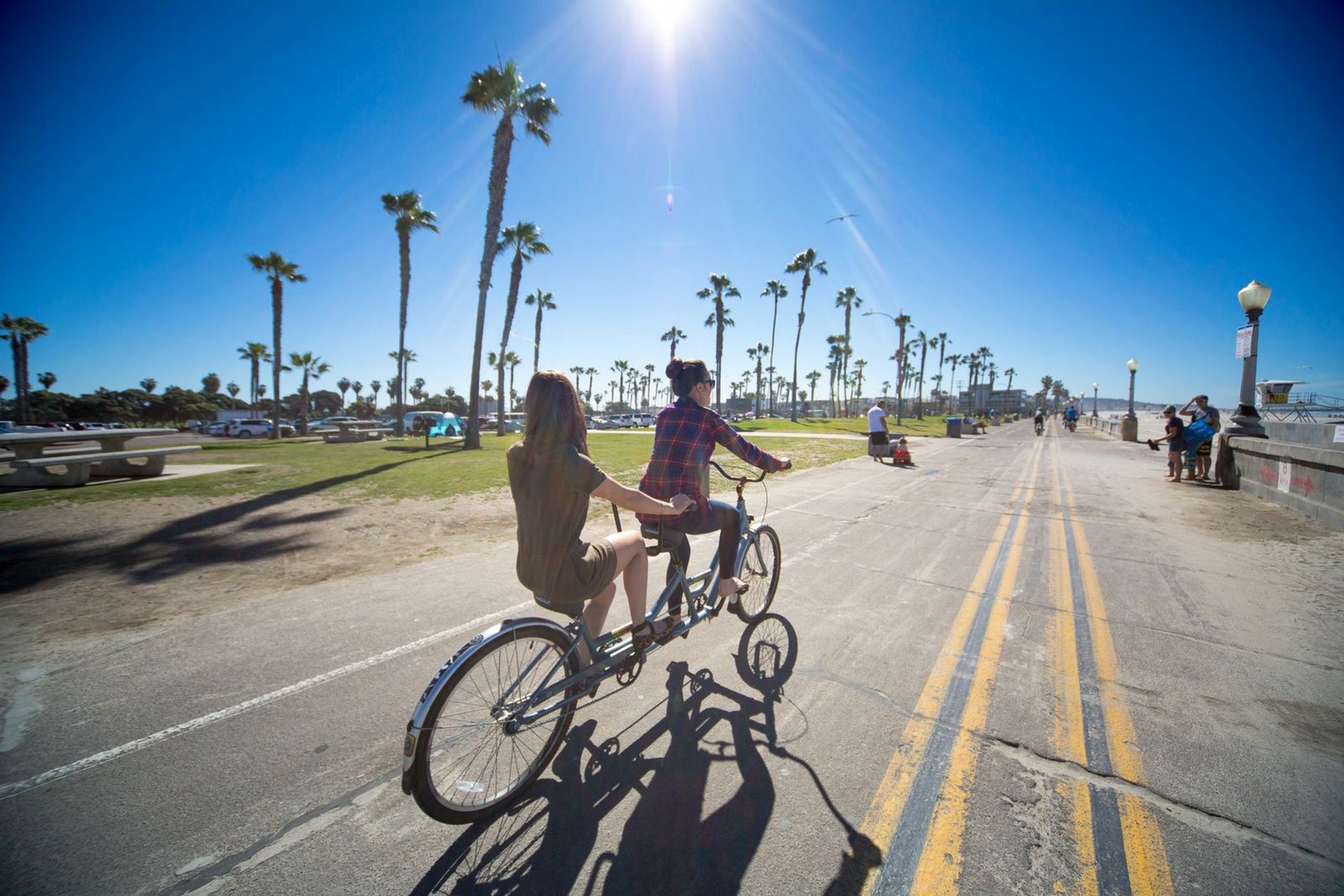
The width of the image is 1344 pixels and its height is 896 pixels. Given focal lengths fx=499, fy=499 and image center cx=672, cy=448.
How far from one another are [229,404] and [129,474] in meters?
88.9

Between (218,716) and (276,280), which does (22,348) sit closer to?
(276,280)

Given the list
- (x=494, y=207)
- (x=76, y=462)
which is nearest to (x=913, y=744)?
A: (x=76, y=462)

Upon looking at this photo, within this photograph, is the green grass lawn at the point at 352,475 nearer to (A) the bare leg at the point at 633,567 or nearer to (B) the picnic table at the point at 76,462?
(B) the picnic table at the point at 76,462

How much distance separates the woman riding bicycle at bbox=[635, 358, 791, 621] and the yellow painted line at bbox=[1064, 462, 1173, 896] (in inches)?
92.8

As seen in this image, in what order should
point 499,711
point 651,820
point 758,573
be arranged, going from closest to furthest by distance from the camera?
point 651,820
point 499,711
point 758,573

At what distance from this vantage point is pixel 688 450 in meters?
3.64

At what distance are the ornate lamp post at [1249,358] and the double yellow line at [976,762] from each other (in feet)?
37.2

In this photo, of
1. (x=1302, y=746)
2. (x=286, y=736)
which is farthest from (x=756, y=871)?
(x=1302, y=746)

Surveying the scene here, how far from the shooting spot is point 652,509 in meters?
2.72

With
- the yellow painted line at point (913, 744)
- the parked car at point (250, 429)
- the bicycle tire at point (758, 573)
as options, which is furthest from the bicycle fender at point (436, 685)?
the parked car at point (250, 429)

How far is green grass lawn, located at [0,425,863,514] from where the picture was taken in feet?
30.8

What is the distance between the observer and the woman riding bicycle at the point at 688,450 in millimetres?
3626

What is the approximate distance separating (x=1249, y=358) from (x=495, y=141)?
952 inches

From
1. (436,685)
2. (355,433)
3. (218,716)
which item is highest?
(436,685)
